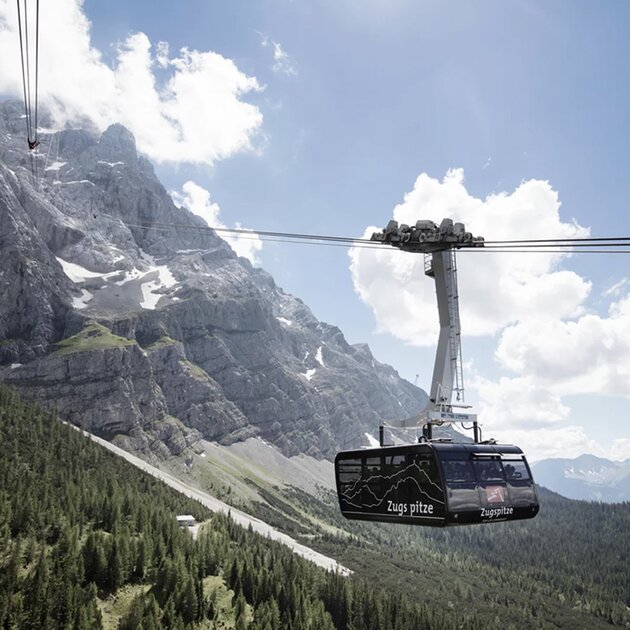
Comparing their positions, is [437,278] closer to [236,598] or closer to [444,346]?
[444,346]

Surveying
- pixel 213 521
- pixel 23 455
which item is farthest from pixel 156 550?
pixel 23 455

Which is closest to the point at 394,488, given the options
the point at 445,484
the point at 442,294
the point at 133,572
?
the point at 445,484

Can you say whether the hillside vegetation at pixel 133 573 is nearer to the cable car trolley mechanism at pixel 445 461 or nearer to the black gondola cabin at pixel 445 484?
the black gondola cabin at pixel 445 484

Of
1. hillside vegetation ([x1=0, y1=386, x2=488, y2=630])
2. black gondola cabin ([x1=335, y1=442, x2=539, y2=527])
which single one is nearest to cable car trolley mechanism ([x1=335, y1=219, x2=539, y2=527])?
black gondola cabin ([x1=335, y1=442, x2=539, y2=527])

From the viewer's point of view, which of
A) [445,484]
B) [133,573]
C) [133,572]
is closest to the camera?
[445,484]

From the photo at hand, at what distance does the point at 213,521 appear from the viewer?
177625mm

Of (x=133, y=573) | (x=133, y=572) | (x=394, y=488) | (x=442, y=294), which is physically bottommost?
(x=133, y=573)

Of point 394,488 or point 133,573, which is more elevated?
point 394,488

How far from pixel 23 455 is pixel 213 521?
61106mm

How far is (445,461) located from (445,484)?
40.2 inches

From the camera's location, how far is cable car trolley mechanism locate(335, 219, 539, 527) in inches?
949

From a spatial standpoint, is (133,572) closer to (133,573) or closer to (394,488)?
(133,573)

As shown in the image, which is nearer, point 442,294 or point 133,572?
point 442,294

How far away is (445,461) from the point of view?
83.5ft
